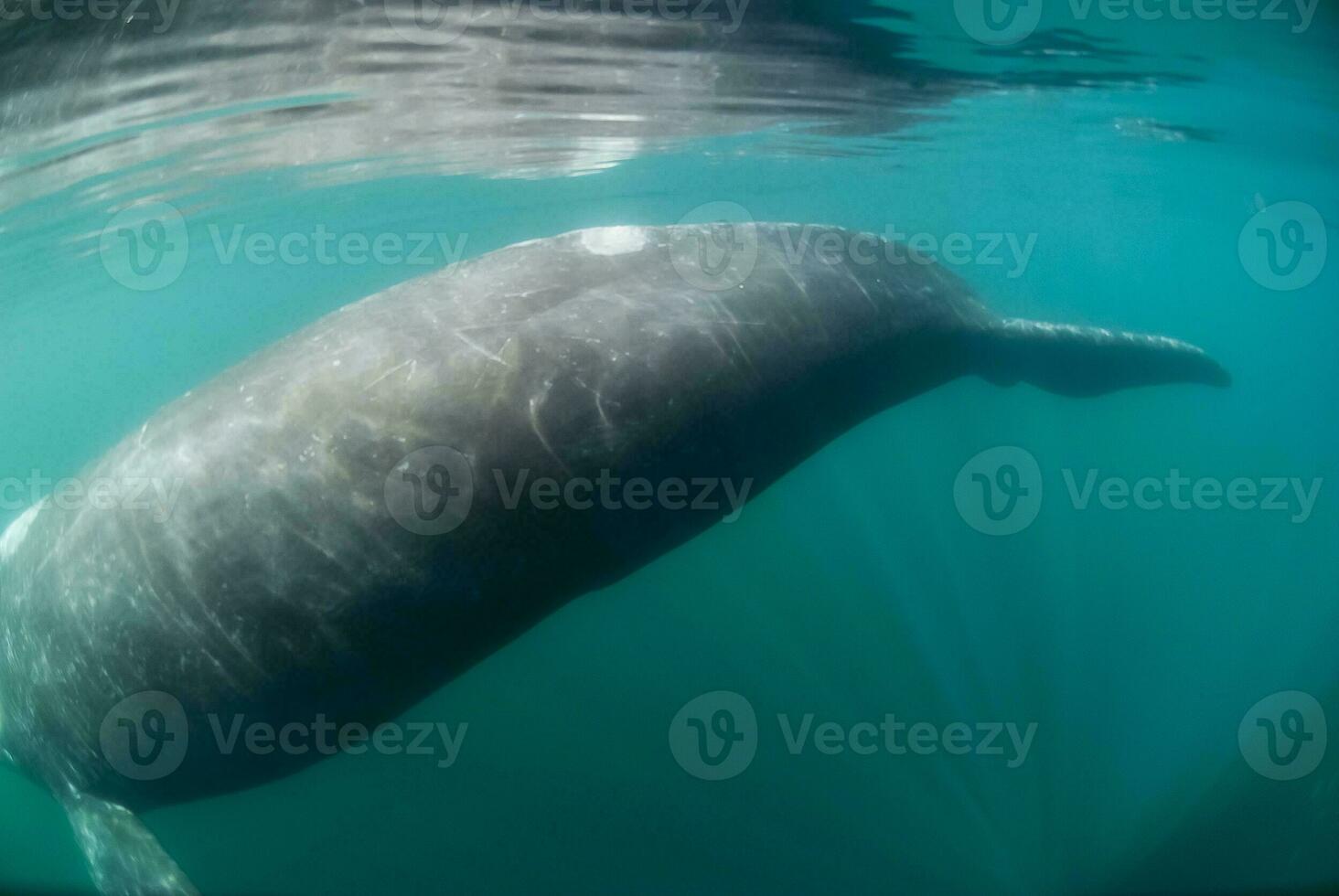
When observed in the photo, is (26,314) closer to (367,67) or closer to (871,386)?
(367,67)

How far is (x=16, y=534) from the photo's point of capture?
7211mm

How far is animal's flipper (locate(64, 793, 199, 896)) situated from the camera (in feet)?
21.6

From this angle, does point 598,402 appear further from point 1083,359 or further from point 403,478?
point 1083,359

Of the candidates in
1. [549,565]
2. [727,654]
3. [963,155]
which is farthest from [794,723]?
[963,155]

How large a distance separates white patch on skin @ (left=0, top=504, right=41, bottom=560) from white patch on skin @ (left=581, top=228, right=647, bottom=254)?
565 centimetres

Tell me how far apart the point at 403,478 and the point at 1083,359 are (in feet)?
32.7

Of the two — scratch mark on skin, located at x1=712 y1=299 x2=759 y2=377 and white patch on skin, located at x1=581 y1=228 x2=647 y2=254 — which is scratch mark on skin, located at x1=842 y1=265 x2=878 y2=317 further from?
Result: white patch on skin, located at x1=581 y1=228 x2=647 y2=254

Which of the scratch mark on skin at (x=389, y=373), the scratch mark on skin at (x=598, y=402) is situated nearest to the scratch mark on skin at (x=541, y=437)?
the scratch mark on skin at (x=598, y=402)

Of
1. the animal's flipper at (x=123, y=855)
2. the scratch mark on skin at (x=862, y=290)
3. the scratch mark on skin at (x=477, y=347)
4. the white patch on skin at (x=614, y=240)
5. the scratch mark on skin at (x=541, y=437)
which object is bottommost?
the animal's flipper at (x=123, y=855)

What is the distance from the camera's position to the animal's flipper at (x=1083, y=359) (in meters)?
9.66

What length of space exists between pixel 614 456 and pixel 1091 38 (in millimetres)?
12784

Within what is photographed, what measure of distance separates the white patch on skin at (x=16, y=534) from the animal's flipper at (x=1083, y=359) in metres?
9.93

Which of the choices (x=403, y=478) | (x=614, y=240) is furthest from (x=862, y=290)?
(x=403, y=478)

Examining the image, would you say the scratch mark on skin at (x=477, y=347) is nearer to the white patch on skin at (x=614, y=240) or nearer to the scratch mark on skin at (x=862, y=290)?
the white patch on skin at (x=614, y=240)
